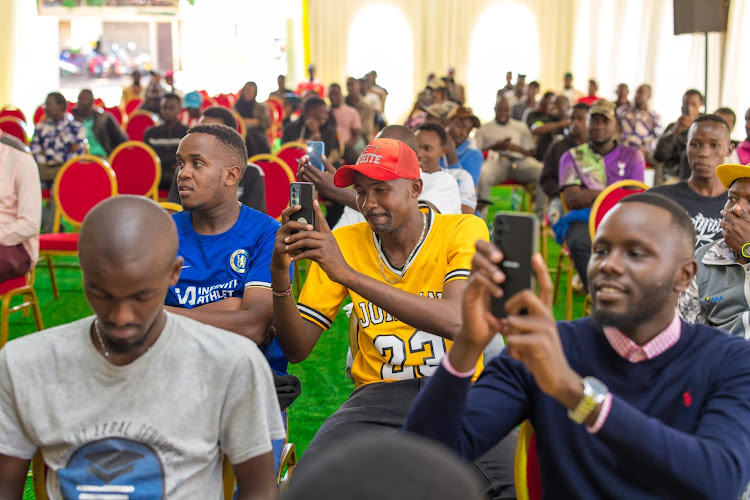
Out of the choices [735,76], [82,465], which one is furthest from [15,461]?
[735,76]

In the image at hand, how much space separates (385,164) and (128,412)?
1.18m

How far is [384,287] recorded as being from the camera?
6.91ft

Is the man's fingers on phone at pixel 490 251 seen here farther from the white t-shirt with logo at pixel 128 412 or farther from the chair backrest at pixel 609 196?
the chair backrest at pixel 609 196

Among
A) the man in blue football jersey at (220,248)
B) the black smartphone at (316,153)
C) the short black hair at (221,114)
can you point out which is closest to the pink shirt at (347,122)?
the short black hair at (221,114)

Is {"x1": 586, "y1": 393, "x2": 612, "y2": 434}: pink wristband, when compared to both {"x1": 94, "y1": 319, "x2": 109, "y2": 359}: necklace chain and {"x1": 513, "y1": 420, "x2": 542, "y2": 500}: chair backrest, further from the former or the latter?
{"x1": 94, "y1": 319, "x2": 109, "y2": 359}: necklace chain

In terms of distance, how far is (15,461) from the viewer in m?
1.43

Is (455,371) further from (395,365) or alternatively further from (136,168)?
(136,168)

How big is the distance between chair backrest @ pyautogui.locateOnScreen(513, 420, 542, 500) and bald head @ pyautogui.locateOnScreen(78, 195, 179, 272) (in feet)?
2.60

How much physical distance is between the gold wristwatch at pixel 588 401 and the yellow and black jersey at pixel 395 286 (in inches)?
35.3

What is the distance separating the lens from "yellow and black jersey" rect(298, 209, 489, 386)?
2246 millimetres

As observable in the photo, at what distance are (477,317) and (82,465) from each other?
29.9 inches

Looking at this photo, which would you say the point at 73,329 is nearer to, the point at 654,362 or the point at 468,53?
the point at 654,362

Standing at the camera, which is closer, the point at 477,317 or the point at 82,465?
the point at 477,317

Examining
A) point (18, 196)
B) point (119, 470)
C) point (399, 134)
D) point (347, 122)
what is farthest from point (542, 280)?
point (347, 122)
